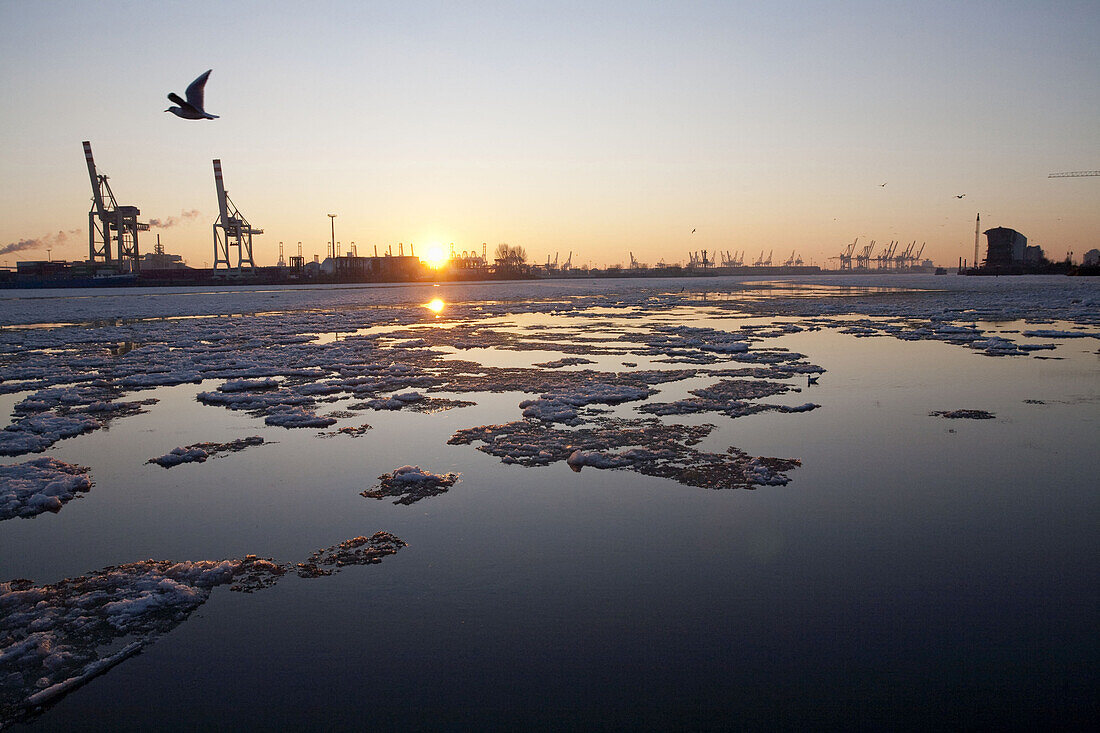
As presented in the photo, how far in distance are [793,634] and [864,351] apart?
1221 cm

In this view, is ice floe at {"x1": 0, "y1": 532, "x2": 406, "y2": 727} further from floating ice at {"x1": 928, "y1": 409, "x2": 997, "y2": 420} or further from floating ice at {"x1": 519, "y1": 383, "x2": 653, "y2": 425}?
floating ice at {"x1": 928, "y1": 409, "x2": 997, "y2": 420}

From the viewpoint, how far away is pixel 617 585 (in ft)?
12.4

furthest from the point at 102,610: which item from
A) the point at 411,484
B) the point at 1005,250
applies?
the point at 1005,250

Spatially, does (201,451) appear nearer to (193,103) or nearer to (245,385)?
(245,385)

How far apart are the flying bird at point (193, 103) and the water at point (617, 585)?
40.8ft

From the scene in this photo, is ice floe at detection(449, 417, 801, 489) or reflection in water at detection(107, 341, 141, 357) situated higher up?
reflection in water at detection(107, 341, 141, 357)

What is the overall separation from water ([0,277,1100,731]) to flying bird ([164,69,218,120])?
40.8ft

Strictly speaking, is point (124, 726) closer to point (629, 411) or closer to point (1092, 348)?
point (629, 411)

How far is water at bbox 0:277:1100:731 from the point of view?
111 inches

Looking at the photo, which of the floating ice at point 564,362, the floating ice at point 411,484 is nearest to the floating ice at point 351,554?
the floating ice at point 411,484

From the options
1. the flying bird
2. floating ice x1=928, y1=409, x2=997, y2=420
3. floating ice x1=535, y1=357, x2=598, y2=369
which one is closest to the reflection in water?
the flying bird

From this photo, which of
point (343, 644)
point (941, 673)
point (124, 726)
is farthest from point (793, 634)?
point (124, 726)

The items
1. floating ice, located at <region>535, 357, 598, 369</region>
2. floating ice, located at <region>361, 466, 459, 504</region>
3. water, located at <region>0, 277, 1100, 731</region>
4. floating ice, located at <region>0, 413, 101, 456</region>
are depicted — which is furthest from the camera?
floating ice, located at <region>535, 357, 598, 369</region>

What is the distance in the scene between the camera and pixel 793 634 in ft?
10.7
